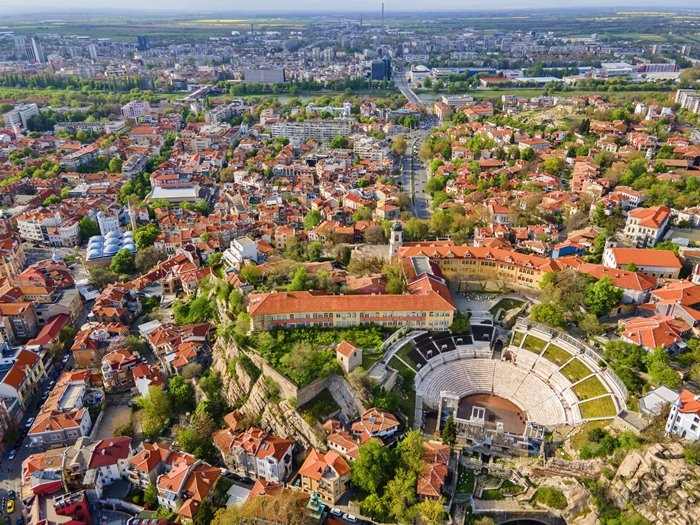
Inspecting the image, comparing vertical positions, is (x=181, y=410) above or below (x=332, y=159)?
below

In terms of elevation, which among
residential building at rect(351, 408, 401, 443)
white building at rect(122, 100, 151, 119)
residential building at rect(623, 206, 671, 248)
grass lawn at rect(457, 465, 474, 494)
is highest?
white building at rect(122, 100, 151, 119)

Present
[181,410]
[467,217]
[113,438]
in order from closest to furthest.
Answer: [113,438] < [181,410] < [467,217]

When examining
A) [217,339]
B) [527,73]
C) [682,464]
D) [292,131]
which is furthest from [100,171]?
[527,73]

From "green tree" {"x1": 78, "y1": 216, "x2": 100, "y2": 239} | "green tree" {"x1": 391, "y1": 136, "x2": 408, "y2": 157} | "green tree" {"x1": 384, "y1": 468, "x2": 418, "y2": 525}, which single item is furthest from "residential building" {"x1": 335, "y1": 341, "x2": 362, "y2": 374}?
"green tree" {"x1": 391, "y1": 136, "x2": 408, "y2": 157}

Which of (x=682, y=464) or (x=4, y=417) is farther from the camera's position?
(x=4, y=417)

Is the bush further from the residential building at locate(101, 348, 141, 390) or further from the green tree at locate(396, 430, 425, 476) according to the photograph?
the residential building at locate(101, 348, 141, 390)

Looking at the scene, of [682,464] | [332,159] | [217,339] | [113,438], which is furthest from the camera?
[332,159]

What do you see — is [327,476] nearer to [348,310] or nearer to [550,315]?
[348,310]

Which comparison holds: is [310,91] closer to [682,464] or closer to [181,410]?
[181,410]
